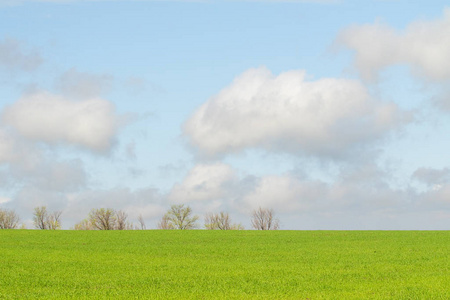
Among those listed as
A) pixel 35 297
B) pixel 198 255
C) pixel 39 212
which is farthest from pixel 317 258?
pixel 39 212

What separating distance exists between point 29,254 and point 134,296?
20722mm

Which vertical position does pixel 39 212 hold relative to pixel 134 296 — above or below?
above

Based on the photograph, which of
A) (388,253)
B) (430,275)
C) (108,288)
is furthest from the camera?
(388,253)

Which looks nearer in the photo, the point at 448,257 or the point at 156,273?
the point at 156,273

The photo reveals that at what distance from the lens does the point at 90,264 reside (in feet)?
99.1

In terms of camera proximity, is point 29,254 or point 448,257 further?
Answer: point 29,254

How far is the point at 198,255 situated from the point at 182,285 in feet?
49.1

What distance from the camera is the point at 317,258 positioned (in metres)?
33.7

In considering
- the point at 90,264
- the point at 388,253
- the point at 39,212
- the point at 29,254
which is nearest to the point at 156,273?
the point at 90,264

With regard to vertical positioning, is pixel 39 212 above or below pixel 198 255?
above

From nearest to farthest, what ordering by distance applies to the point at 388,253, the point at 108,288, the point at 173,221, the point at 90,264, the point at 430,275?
the point at 108,288
the point at 430,275
the point at 90,264
the point at 388,253
the point at 173,221

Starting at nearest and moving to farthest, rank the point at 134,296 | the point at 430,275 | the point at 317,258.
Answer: the point at 134,296
the point at 430,275
the point at 317,258

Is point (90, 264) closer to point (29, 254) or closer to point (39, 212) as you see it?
point (29, 254)

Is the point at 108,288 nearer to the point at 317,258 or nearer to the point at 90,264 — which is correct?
the point at 90,264
